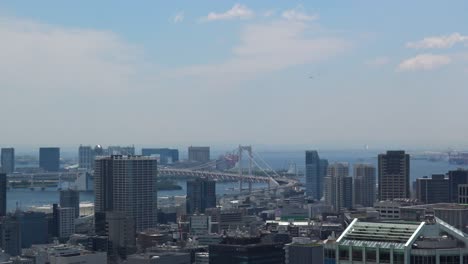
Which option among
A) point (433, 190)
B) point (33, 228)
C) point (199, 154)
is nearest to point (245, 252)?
point (33, 228)

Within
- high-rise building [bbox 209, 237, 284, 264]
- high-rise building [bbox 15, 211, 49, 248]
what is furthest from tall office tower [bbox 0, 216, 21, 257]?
high-rise building [bbox 209, 237, 284, 264]

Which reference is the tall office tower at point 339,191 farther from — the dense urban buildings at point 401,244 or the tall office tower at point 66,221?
the dense urban buildings at point 401,244

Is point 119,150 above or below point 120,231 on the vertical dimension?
above

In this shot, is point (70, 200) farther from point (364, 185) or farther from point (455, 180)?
point (455, 180)

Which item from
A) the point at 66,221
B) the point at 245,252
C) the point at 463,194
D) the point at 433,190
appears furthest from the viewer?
the point at 433,190

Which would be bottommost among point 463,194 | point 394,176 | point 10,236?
point 10,236

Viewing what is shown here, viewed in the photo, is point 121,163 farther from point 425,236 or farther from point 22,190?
point 425,236

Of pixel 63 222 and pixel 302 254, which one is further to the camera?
pixel 63 222

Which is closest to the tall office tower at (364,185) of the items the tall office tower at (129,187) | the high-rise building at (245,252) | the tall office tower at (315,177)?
the tall office tower at (315,177)
